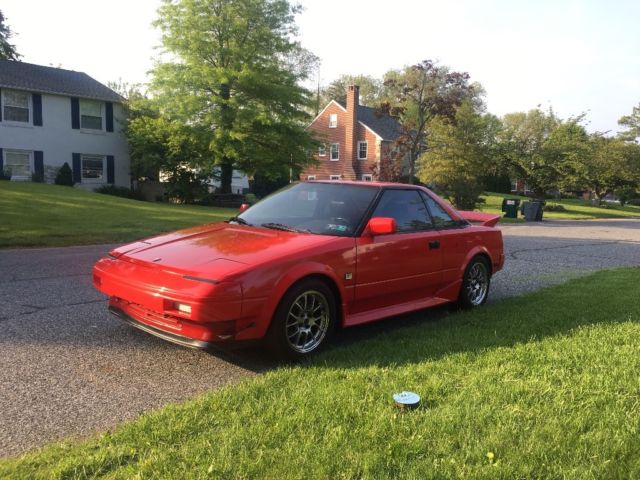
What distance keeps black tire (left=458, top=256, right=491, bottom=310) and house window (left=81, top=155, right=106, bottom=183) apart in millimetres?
26604

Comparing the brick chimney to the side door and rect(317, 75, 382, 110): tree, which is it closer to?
rect(317, 75, 382, 110): tree

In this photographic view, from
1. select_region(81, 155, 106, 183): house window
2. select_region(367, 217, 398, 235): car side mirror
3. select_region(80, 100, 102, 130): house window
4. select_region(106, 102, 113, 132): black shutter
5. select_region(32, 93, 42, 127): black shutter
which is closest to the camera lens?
select_region(367, 217, 398, 235): car side mirror

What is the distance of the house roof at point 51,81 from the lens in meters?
26.5

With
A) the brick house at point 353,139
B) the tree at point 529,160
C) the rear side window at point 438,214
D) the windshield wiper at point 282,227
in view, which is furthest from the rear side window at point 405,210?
the brick house at point 353,139

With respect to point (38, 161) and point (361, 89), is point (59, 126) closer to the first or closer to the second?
point (38, 161)

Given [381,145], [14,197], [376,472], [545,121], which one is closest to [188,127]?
[14,197]

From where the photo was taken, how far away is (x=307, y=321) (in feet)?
15.0

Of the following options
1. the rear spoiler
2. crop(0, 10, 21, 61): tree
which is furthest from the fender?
crop(0, 10, 21, 61): tree

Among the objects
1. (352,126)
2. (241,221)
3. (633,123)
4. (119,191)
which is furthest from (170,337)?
(633,123)

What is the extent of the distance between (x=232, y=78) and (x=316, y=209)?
22181 millimetres

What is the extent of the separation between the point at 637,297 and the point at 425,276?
3504 mm

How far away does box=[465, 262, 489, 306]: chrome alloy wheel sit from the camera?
21.3ft

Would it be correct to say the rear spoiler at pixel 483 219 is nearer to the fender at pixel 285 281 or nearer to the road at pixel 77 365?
the road at pixel 77 365

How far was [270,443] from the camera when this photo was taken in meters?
3.01
